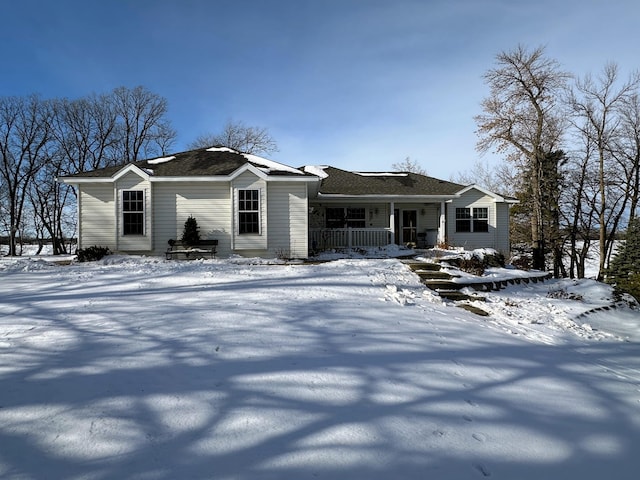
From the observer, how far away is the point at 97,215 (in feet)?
44.3

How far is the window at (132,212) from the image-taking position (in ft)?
43.6

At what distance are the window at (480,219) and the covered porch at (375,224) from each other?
6.33 feet

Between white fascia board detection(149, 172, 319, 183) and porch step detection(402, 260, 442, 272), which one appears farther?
white fascia board detection(149, 172, 319, 183)

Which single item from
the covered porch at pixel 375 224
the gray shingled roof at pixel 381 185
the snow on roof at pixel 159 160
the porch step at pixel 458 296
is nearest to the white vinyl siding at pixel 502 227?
the gray shingled roof at pixel 381 185

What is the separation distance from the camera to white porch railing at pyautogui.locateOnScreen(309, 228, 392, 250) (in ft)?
52.4

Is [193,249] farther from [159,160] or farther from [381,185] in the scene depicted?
[381,185]

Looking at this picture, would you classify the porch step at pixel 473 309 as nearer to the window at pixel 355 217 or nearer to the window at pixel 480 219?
the window at pixel 355 217

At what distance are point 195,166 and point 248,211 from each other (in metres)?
3.24

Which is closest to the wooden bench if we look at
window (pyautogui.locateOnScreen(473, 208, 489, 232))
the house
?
the house

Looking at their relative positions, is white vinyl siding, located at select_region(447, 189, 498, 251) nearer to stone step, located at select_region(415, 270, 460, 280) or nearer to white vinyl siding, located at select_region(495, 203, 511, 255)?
white vinyl siding, located at select_region(495, 203, 511, 255)

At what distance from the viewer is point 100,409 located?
9.16 feet

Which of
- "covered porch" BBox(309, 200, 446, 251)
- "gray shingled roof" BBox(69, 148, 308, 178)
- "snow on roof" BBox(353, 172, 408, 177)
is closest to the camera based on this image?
"gray shingled roof" BBox(69, 148, 308, 178)

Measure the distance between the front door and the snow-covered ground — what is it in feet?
42.0

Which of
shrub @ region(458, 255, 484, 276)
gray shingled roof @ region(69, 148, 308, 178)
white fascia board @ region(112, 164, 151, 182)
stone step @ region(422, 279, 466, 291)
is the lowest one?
stone step @ region(422, 279, 466, 291)
